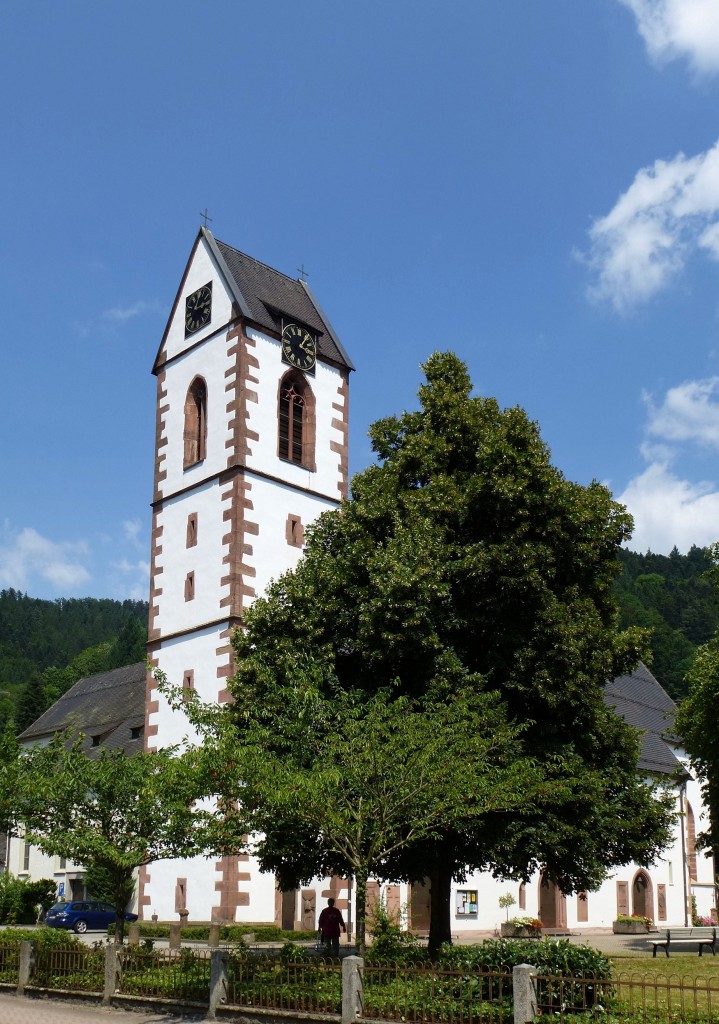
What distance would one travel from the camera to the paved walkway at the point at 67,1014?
1773 cm

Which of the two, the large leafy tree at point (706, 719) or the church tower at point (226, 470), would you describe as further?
the church tower at point (226, 470)

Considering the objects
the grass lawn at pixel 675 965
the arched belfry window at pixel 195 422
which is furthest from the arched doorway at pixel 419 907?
the arched belfry window at pixel 195 422

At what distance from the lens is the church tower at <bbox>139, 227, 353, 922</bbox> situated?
34.4 metres

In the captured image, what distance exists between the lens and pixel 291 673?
22422 mm

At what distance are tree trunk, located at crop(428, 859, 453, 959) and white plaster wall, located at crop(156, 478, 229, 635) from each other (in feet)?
45.9

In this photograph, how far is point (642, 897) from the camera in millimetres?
48875

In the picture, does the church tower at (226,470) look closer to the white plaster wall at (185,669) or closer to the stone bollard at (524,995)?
the white plaster wall at (185,669)

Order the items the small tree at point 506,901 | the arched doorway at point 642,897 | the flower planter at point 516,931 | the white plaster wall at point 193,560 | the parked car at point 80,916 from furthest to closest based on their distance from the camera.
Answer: the arched doorway at point 642,897 → the parked car at point 80,916 → the small tree at point 506,901 → the flower planter at point 516,931 → the white plaster wall at point 193,560

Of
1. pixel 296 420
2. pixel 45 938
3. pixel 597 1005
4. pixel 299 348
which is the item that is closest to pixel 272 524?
pixel 296 420

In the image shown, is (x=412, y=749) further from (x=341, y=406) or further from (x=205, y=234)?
(x=205, y=234)

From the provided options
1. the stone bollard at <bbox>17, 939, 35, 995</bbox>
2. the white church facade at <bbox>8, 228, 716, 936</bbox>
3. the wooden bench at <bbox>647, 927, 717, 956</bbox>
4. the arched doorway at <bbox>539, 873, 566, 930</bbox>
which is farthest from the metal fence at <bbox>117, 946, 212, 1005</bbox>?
the arched doorway at <bbox>539, 873, 566, 930</bbox>

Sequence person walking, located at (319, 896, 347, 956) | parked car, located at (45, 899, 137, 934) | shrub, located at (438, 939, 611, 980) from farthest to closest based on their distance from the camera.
Answer: parked car, located at (45, 899, 137, 934) → person walking, located at (319, 896, 347, 956) → shrub, located at (438, 939, 611, 980)

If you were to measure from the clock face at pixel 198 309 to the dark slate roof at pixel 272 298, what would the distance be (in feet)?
4.24

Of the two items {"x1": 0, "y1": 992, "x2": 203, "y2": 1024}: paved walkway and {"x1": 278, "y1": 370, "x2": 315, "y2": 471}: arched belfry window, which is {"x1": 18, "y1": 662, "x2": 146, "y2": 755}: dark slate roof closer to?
{"x1": 278, "y1": 370, "x2": 315, "y2": 471}: arched belfry window
